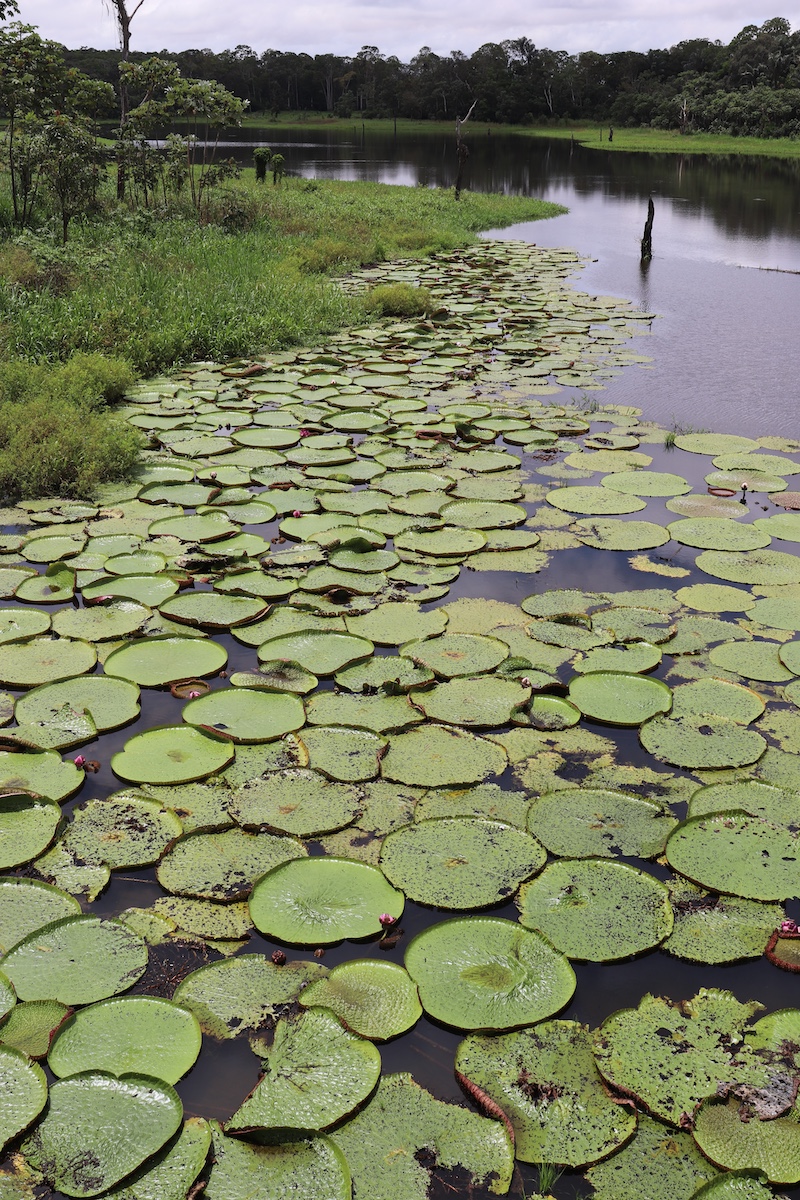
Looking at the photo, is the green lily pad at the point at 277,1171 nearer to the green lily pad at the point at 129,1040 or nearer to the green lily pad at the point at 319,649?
the green lily pad at the point at 129,1040

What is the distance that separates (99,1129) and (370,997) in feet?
1.93

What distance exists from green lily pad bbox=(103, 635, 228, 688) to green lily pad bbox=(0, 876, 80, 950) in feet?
3.16

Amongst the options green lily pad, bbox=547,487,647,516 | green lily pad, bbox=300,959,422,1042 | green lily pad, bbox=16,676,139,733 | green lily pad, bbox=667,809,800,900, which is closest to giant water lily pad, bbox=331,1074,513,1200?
green lily pad, bbox=300,959,422,1042

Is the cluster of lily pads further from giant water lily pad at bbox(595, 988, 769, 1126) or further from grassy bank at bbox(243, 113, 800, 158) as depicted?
grassy bank at bbox(243, 113, 800, 158)

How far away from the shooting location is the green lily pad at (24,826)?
227 cm

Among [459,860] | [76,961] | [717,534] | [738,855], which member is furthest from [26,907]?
[717,534]

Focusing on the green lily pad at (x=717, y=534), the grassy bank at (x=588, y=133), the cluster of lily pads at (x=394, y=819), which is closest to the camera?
the cluster of lily pads at (x=394, y=819)

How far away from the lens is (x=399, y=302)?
970cm

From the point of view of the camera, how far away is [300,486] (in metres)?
4.90

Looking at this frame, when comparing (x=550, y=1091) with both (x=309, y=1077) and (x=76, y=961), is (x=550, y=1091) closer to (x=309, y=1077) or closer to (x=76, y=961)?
(x=309, y=1077)

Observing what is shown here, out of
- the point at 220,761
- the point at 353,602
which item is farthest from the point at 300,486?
the point at 220,761

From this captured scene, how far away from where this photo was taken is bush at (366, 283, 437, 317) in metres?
9.71

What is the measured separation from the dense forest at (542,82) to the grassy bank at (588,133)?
1.28 metres

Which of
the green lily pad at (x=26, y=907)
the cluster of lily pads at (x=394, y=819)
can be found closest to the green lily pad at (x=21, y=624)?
the cluster of lily pads at (x=394, y=819)
